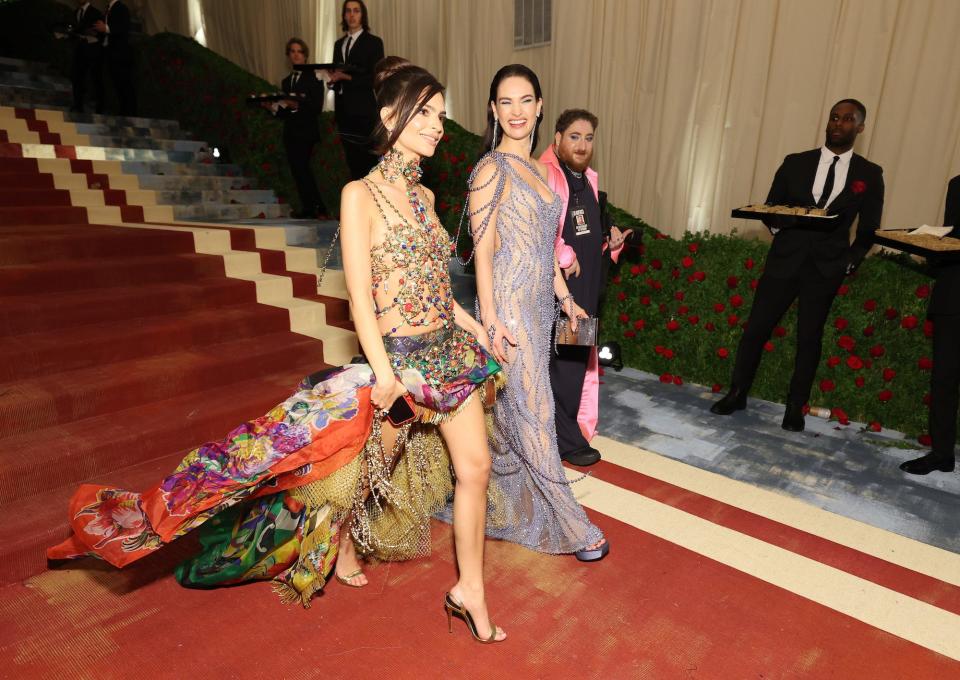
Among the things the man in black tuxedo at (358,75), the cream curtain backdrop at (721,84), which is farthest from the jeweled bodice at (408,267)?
the cream curtain backdrop at (721,84)

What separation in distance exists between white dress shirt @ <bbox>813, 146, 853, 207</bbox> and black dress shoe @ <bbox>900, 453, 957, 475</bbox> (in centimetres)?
164

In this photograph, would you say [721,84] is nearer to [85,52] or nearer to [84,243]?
[84,243]

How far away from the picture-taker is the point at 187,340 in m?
3.85

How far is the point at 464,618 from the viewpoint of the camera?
2.14 m

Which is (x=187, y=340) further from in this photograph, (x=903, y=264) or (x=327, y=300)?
(x=903, y=264)

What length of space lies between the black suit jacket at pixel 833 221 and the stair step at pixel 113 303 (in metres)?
3.87

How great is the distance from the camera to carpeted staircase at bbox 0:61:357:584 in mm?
2805

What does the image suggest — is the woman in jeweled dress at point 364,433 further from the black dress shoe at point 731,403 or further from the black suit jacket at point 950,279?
the black suit jacket at point 950,279

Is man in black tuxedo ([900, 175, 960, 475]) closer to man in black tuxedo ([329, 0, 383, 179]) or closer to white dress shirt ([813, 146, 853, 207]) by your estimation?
white dress shirt ([813, 146, 853, 207])

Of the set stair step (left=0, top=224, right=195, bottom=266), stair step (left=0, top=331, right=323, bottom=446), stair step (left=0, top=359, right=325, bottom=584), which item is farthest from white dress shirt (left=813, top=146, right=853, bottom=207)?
stair step (left=0, top=224, right=195, bottom=266)

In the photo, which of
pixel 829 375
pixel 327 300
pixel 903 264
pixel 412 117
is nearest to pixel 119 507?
pixel 412 117

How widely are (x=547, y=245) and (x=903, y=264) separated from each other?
2.98 metres

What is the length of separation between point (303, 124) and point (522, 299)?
5205 millimetres

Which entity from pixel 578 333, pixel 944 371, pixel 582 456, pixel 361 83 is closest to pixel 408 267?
pixel 578 333
